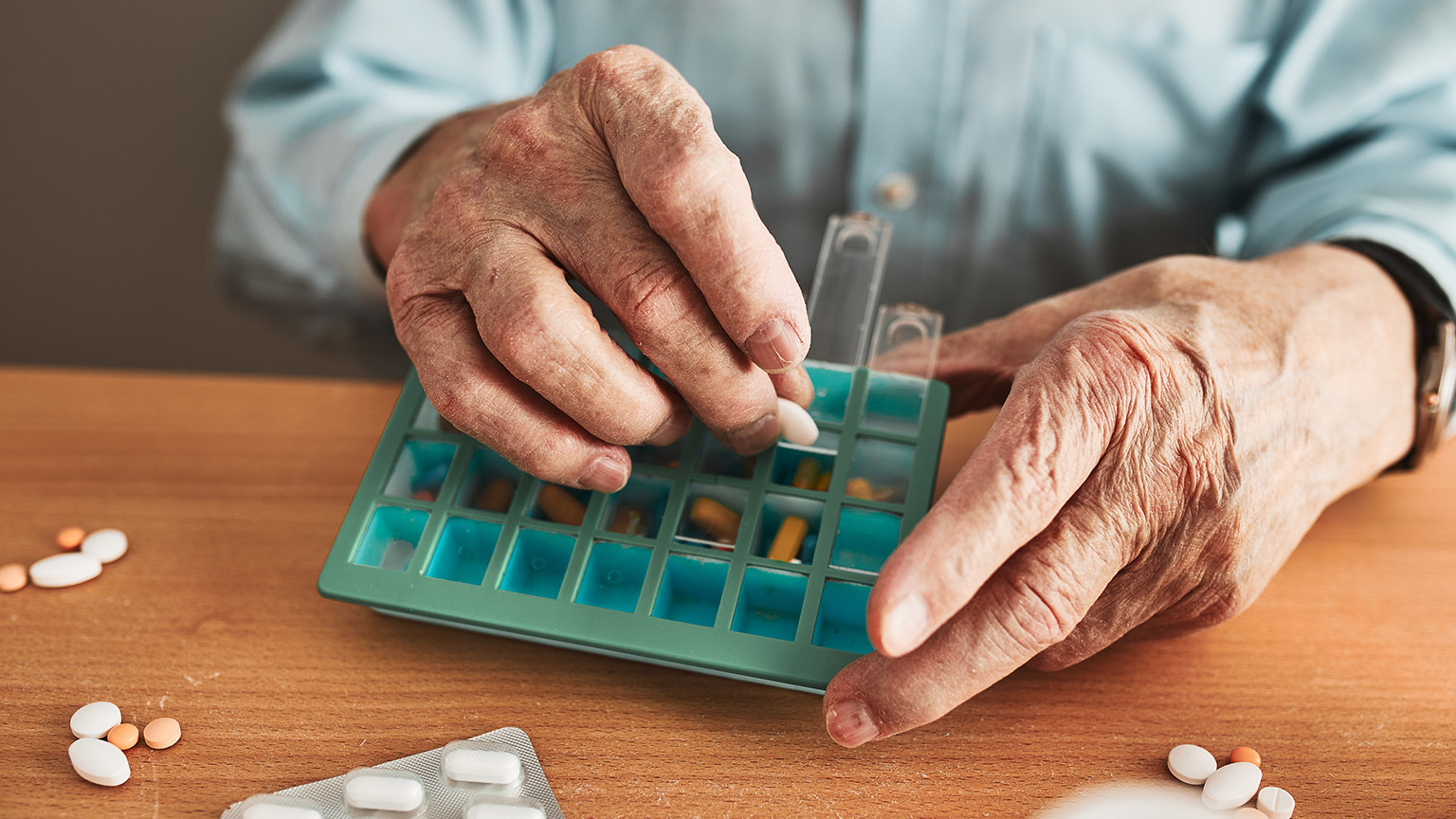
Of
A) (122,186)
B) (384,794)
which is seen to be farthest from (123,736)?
(122,186)

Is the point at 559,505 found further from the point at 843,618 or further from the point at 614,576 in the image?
the point at 843,618

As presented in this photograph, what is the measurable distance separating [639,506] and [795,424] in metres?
0.12

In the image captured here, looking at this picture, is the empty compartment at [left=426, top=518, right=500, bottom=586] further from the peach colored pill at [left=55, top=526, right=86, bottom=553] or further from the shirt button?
the shirt button

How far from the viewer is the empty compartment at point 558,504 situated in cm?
64

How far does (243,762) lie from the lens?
1.79ft

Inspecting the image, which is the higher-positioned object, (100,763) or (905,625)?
(905,625)

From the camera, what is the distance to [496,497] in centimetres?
65

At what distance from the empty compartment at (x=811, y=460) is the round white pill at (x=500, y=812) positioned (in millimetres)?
256

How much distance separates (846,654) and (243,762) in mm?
360

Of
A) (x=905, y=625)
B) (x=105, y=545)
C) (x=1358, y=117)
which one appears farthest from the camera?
(x=1358, y=117)

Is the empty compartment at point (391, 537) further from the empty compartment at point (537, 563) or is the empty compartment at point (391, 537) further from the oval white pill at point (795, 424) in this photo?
the oval white pill at point (795, 424)

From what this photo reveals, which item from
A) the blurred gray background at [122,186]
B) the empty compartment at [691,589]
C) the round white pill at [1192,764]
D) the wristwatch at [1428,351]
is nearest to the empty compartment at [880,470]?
the empty compartment at [691,589]

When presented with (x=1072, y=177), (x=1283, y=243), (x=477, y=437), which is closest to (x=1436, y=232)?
(x=1283, y=243)

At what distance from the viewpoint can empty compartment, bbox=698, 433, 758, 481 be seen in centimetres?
65
